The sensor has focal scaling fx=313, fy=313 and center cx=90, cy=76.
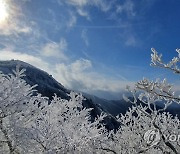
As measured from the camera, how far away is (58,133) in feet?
45.7

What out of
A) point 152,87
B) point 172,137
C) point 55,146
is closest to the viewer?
point 152,87

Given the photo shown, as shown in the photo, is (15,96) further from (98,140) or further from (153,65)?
(153,65)

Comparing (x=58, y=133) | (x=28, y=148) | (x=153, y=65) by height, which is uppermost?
(x=153, y=65)

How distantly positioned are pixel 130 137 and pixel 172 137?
1253 centimetres

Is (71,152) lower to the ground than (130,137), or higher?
lower

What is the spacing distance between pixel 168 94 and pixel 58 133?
766 cm

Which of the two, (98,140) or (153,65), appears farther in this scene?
(98,140)

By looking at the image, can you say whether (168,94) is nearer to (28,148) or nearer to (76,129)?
(28,148)

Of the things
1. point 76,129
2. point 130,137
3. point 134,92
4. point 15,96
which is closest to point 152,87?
point 134,92

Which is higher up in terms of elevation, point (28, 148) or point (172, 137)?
point (172, 137)

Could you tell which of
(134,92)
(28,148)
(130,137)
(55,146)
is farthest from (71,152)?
(130,137)

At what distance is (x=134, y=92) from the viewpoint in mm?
8570

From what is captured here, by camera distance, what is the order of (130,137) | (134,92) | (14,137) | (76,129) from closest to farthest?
(134,92) → (14,137) → (76,129) → (130,137)

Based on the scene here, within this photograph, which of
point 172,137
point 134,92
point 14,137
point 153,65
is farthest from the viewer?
point 14,137
